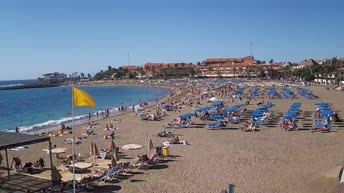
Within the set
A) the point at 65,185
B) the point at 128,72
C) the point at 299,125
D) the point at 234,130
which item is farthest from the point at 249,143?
the point at 128,72

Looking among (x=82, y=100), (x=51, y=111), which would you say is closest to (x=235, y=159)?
(x=82, y=100)

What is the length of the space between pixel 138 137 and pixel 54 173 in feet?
36.1

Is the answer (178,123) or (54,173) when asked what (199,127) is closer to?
(178,123)

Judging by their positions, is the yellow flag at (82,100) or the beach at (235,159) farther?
the beach at (235,159)

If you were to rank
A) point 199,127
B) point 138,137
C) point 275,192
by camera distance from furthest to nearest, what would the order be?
1. point 199,127
2. point 138,137
3. point 275,192

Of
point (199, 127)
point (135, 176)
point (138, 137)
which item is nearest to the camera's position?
point (135, 176)

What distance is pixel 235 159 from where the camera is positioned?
52.6ft

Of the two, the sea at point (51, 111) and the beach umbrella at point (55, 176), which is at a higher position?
the beach umbrella at point (55, 176)

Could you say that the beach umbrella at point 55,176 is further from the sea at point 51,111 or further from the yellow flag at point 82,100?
the sea at point 51,111

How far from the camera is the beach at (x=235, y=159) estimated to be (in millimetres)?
12609

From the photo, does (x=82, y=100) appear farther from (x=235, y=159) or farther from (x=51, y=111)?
(x=51, y=111)

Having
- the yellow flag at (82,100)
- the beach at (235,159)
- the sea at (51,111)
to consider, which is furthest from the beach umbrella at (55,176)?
the sea at (51,111)

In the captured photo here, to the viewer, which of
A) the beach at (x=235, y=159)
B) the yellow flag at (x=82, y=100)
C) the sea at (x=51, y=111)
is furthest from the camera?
the sea at (x=51, y=111)

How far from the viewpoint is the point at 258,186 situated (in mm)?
12320
